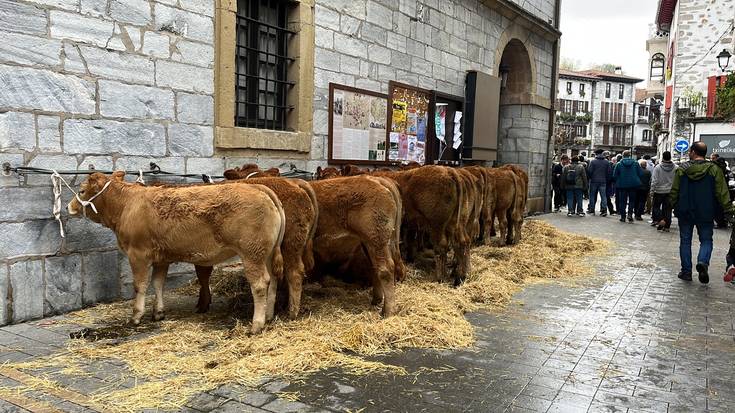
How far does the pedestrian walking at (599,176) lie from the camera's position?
16.8 m

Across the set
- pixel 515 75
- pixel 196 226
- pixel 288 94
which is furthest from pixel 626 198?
pixel 196 226

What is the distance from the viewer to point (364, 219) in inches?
215

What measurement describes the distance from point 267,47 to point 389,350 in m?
4.99

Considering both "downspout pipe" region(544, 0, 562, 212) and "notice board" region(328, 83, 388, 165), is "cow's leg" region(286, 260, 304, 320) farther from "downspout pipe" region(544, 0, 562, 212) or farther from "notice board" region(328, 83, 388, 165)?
"downspout pipe" region(544, 0, 562, 212)

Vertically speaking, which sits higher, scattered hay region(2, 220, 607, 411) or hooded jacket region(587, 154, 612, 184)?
hooded jacket region(587, 154, 612, 184)

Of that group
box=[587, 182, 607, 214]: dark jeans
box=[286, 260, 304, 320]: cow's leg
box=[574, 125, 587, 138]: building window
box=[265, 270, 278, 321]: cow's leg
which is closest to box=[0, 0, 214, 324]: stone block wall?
box=[265, 270, 278, 321]: cow's leg

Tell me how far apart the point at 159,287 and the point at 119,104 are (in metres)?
2.01

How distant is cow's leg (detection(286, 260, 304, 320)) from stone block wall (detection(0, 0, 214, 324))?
1.99m

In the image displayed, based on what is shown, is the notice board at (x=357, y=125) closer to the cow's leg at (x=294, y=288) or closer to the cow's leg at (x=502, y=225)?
the cow's leg at (x=502, y=225)

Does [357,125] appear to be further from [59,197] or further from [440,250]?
[59,197]

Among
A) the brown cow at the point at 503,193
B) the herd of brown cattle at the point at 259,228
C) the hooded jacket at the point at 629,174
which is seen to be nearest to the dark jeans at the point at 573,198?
the hooded jacket at the point at 629,174

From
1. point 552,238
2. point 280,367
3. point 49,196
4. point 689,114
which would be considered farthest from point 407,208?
point 689,114

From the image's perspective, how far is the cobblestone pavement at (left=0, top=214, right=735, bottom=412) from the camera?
3.63 metres

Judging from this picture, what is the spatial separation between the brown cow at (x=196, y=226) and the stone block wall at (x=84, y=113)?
0.57 meters
